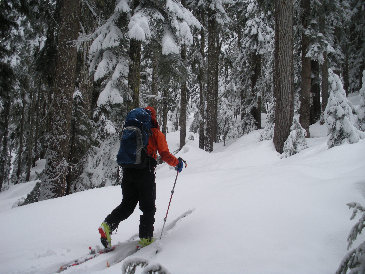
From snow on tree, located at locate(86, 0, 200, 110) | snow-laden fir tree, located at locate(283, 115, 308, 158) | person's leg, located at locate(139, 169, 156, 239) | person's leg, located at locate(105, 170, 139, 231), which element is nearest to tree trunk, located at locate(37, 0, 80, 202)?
snow on tree, located at locate(86, 0, 200, 110)

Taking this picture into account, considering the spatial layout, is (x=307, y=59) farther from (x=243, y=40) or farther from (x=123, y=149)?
(x=123, y=149)

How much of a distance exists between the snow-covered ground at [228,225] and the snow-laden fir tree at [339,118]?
1871 millimetres

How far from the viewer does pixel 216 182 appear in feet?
19.7

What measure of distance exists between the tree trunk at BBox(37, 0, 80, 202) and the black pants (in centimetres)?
389

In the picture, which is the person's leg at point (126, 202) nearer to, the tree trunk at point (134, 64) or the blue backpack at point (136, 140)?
the blue backpack at point (136, 140)

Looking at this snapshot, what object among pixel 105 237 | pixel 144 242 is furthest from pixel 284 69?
pixel 105 237

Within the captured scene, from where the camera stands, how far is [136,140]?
4012 millimetres

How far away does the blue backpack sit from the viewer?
13.0 ft

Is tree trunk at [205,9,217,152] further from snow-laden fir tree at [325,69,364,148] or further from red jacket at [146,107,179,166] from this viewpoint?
red jacket at [146,107,179,166]

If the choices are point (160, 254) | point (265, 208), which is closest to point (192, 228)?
point (160, 254)

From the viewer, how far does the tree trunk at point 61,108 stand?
746cm

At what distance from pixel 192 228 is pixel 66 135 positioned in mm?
5291

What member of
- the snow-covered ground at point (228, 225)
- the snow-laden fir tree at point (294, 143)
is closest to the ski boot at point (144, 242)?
the snow-covered ground at point (228, 225)

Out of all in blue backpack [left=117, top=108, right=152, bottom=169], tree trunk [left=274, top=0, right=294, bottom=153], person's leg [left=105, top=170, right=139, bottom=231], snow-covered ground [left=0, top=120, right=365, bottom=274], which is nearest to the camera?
snow-covered ground [left=0, top=120, right=365, bottom=274]
